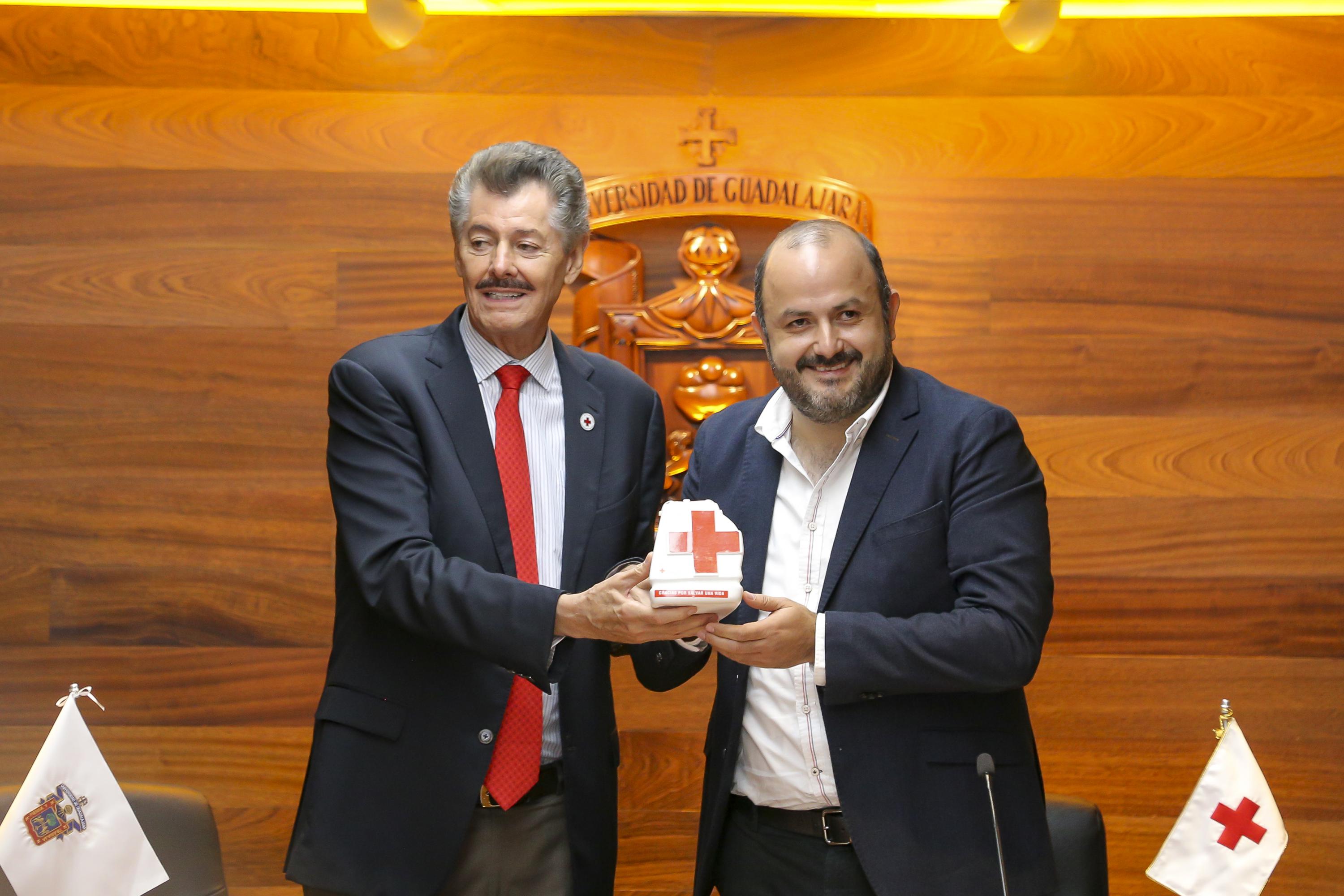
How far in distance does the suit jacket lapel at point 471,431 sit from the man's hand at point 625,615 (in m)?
0.17

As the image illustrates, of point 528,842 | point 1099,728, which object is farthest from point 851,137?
point 528,842

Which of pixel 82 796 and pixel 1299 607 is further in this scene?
pixel 1299 607

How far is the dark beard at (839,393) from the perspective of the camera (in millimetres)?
1855

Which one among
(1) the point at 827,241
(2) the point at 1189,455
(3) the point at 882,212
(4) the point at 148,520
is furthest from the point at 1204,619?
(4) the point at 148,520

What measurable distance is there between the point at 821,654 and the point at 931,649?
0.15 meters

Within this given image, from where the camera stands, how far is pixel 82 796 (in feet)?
6.65

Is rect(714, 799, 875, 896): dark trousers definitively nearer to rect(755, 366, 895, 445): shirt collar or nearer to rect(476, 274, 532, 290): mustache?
rect(755, 366, 895, 445): shirt collar

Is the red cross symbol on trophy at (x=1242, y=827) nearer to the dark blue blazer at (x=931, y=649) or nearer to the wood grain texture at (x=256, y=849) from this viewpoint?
the dark blue blazer at (x=931, y=649)

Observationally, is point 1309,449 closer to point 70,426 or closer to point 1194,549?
point 1194,549

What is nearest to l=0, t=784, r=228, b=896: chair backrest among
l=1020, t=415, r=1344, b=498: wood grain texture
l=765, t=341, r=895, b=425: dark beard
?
l=765, t=341, r=895, b=425: dark beard

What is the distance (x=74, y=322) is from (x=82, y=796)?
58.0 inches

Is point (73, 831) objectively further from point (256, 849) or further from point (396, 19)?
point (396, 19)

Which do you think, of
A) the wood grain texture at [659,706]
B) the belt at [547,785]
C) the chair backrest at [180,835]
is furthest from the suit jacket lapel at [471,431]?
the wood grain texture at [659,706]

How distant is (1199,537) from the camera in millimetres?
3059
